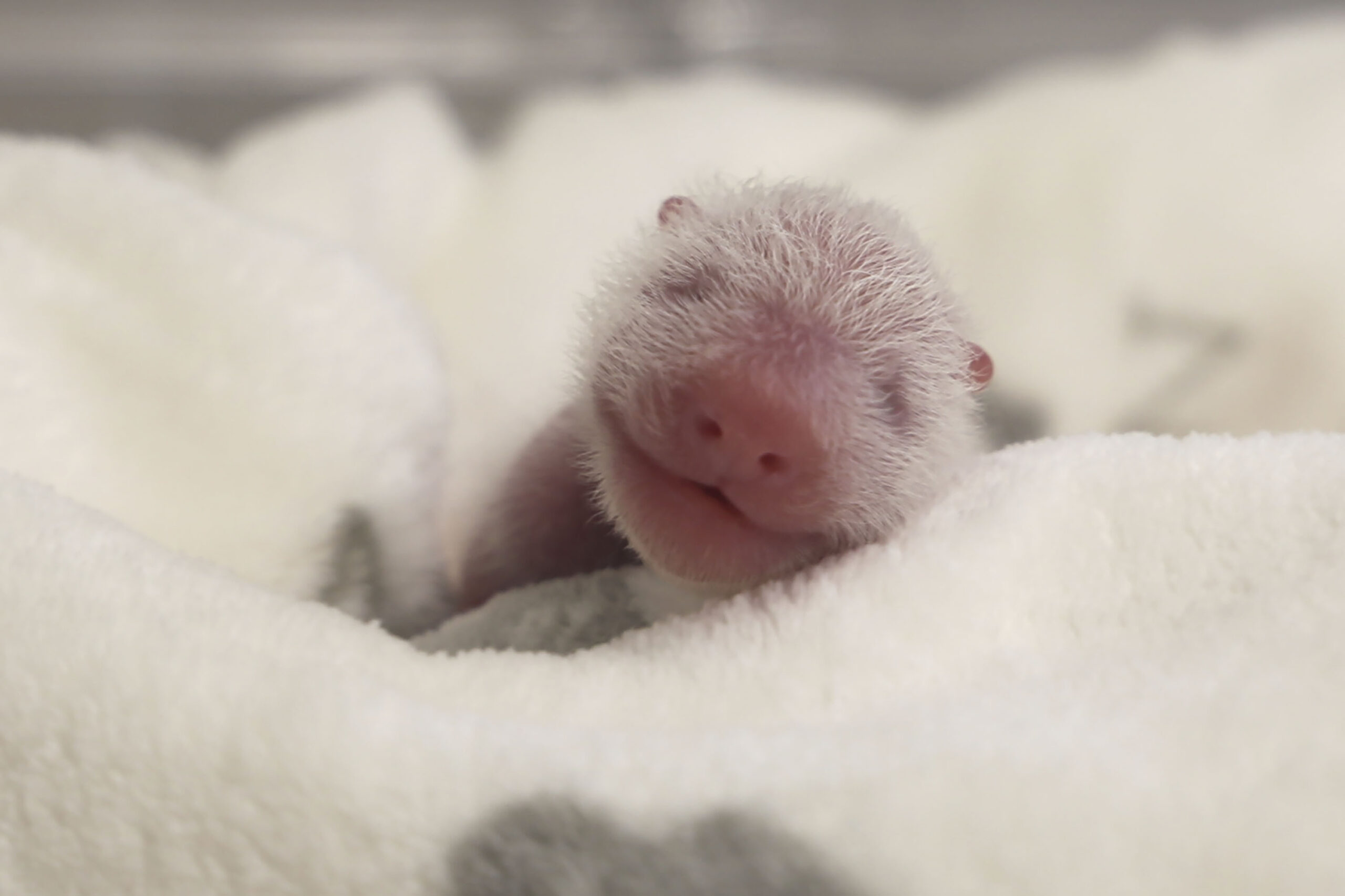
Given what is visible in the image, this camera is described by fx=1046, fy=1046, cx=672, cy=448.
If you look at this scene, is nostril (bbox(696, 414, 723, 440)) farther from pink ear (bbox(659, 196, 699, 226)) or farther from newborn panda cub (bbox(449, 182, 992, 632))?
pink ear (bbox(659, 196, 699, 226))

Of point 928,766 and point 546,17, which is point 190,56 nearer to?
point 546,17

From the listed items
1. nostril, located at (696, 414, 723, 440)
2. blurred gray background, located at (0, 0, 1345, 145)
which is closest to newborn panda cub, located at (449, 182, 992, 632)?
nostril, located at (696, 414, 723, 440)

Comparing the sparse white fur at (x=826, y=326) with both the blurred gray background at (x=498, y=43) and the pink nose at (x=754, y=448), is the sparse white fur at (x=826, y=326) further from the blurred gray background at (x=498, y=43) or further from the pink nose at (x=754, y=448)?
the blurred gray background at (x=498, y=43)

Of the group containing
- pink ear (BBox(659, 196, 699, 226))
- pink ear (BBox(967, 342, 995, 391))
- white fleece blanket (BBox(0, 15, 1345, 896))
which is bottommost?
white fleece blanket (BBox(0, 15, 1345, 896))

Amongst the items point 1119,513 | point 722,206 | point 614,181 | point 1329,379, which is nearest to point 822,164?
point 614,181

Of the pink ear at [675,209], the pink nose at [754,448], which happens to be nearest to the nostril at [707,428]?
the pink nose at [754,448]

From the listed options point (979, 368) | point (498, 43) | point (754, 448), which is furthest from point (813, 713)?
point (498, 43)

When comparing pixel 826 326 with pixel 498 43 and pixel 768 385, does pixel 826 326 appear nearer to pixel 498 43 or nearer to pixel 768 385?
pixel 768 385
